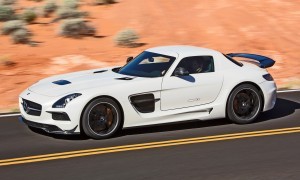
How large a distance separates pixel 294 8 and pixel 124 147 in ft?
69.8

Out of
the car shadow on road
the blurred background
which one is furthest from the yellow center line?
the blurred background

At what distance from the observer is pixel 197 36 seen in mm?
23984

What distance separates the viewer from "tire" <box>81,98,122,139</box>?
9.72 m

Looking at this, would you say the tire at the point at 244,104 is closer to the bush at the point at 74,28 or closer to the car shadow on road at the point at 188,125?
the car shadow on road at the point at 188,125

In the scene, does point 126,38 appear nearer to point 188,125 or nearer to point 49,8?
point 49,8

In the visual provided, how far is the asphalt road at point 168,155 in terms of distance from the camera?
316 inches

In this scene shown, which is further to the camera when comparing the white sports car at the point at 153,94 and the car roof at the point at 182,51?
the car roof at the point at 182,51

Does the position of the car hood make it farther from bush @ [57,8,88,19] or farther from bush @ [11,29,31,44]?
bush @ [57,8,88,19]

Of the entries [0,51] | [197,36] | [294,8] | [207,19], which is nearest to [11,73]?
[0,51]

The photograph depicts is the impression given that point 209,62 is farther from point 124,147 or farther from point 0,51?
point 0,51

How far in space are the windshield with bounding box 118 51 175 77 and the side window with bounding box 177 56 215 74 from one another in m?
0.25

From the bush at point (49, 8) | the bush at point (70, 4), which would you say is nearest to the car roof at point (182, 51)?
the bush at point (70, 4)

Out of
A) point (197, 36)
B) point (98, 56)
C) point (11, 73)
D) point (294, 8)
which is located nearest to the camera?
point (11, 73)

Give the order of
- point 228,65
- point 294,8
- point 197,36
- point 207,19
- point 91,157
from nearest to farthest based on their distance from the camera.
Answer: point 91,157, point 228,65, point 197,36, point 207,19, point 294,8
